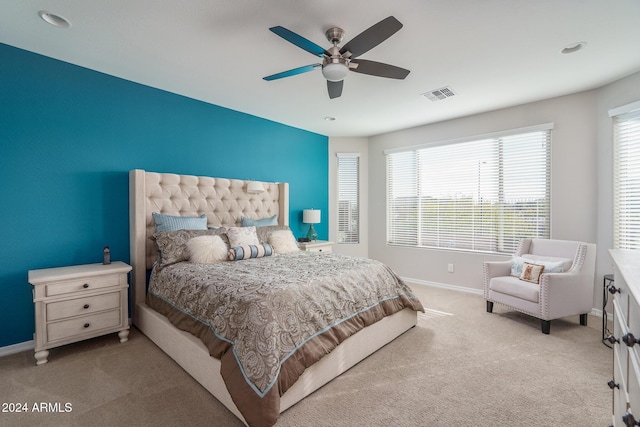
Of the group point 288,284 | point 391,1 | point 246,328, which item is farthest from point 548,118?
point 246,328

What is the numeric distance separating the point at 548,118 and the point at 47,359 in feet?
20.1

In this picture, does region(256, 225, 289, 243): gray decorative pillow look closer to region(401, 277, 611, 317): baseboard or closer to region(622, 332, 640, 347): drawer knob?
region(401, 277, 611, 317): baseboard

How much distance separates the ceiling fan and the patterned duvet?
Result: 1.67 meters

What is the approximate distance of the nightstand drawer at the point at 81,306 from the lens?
252cm

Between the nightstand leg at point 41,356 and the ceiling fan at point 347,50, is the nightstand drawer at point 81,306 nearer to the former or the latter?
the nightstand leg at point 41,356

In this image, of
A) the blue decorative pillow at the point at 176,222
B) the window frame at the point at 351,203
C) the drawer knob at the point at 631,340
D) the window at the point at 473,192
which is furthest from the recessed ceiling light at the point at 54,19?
the window at the point at 473,192

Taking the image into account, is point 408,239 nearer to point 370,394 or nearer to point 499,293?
point 499,293

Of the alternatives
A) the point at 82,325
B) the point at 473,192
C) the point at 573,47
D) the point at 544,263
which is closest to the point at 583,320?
the point at 544,263

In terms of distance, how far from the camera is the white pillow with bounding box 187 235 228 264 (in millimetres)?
3021

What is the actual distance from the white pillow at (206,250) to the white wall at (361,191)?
9.79 feet

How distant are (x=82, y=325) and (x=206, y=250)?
122 centimetres

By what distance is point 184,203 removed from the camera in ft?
12.0

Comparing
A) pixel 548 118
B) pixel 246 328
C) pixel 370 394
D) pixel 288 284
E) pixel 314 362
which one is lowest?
pixel 370 394

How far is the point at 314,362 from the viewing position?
1.99m
